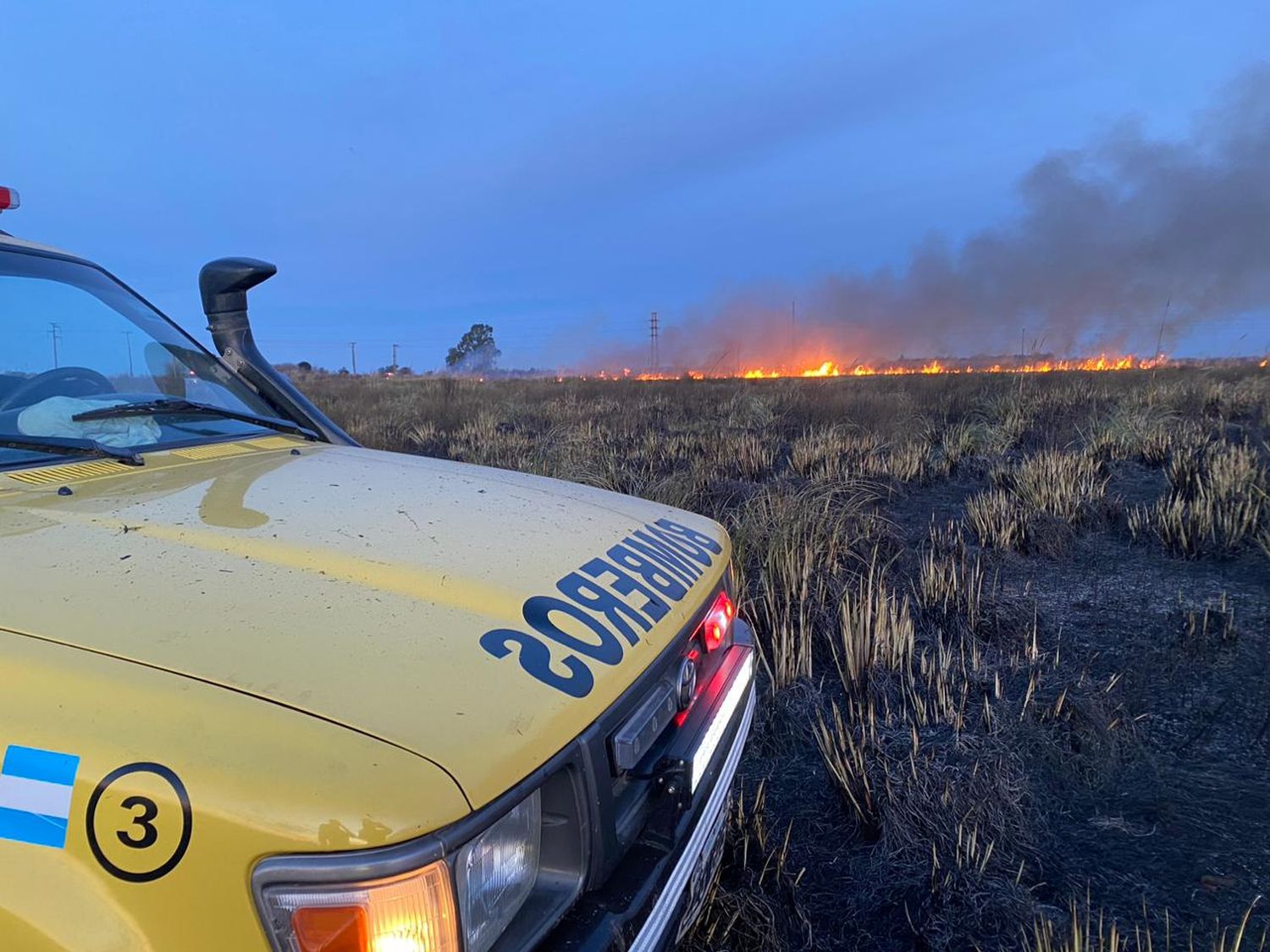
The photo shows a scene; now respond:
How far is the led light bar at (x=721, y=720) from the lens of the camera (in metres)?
1.51

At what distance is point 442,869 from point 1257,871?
256cm

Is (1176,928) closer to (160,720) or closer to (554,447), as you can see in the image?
(160,720)

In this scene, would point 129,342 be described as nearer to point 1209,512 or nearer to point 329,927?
point 329,927

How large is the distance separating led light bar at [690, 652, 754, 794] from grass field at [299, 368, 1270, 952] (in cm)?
61

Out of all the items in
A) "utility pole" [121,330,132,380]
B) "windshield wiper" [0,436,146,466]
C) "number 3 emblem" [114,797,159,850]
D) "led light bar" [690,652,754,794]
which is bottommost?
"led light bar" [690,652,754,794]

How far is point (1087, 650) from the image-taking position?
3557mm

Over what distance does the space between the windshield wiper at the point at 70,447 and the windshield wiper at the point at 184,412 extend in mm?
169

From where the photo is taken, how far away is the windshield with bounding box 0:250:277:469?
1.89m

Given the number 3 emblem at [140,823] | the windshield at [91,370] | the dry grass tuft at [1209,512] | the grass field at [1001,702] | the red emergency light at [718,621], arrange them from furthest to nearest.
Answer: the dry grass tuft at [1209,512] → the grass field at [1001,702] → the windshield at [91,370] → the red emergency light at [718,621] → the number 3 emblem at [140,823]

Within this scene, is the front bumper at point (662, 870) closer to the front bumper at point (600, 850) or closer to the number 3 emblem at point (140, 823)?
the front bumper at point (600, 850)

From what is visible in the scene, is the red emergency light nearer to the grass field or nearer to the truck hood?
the truck hood

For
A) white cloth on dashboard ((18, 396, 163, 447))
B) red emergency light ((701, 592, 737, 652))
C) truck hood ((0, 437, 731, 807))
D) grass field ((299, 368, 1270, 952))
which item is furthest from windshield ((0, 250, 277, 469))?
grass field ((299, 368, 1270, 952))

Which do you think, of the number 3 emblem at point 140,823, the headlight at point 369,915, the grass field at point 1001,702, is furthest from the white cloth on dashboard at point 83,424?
the grass field at point 1001,702

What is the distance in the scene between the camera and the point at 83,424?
6.23 feet
